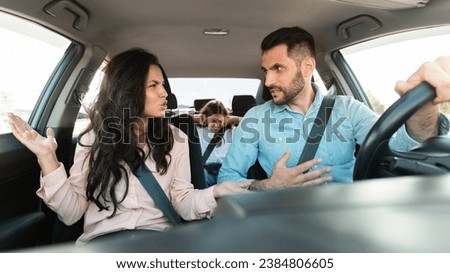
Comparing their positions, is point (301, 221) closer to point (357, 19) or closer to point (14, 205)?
point (357, 19)

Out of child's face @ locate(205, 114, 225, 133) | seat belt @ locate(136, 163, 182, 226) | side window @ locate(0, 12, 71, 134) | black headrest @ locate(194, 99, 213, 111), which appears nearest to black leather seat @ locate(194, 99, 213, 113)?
black headrest @ locate(194, 99, 213, 111)

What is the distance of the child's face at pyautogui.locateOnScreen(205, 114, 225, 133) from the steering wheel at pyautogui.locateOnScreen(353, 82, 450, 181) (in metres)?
0.54

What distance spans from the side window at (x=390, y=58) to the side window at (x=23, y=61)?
73 cm

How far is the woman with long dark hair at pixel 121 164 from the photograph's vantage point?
1.02 metres

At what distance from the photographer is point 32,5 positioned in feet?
3.11

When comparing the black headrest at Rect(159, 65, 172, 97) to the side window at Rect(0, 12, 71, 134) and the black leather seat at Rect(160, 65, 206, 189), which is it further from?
the side window at Rect(0, 12, 71, 134)

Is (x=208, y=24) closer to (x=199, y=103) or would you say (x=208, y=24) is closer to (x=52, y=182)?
(x=199, y=103)

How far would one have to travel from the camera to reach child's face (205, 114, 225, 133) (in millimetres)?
1318

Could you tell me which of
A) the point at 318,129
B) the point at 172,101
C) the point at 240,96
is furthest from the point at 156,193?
the point at 318,129

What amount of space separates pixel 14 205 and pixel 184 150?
0.46 meters

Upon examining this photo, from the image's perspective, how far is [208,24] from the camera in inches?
41.3

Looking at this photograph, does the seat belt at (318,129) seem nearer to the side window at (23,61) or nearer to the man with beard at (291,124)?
the man with beard at (291,124)

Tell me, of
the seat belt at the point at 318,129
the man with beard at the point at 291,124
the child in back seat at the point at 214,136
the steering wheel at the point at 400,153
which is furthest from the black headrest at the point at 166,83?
the steering wheel at the point at 400,153

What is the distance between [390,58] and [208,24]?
43 cm
